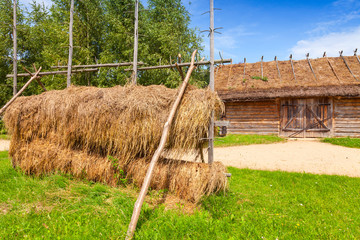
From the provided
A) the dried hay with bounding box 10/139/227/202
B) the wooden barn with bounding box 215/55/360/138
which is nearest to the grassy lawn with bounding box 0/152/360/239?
the dried hay with bounding box 10/139/227/202

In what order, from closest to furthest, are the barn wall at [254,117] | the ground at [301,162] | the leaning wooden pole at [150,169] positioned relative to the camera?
the leaning wooden pole at [150,169]
the ground at [301,162]
the barn wall at [254,117]

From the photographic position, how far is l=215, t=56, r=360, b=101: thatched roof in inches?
543

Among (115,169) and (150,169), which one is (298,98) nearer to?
(115,169)

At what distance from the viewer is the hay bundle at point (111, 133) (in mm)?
3886

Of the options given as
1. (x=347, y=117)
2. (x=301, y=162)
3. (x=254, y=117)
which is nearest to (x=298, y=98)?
(x=254, y=117)

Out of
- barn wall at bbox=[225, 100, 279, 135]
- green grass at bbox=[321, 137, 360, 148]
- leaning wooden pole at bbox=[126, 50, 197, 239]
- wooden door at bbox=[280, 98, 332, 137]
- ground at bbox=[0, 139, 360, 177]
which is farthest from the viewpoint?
barn wall at bbox=[225, 100, 279, 135]

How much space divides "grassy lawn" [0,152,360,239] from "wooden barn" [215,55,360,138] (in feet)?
29.7

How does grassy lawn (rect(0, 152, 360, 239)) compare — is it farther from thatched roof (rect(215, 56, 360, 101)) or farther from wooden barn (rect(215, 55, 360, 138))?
thatched roof (rect(215, 56, 360, 101))

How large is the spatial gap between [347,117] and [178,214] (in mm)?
15980

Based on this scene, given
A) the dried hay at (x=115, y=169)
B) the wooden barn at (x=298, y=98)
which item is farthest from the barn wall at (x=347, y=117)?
the dried hay at (x=115, y=169)

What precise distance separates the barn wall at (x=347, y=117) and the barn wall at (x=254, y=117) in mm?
3888

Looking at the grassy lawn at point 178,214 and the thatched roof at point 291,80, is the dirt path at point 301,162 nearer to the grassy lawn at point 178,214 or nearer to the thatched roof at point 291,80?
the grassy lawn at point 178,214

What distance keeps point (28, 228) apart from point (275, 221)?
3.75m

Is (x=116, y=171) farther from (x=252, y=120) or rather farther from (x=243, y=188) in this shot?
(x=252, y=120)
